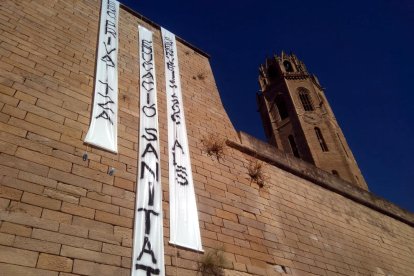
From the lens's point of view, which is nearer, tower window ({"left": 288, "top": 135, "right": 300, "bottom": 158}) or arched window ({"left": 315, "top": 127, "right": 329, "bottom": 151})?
arched window ({"left": 315, "top": 127, "right": 329, "bottom": 151})

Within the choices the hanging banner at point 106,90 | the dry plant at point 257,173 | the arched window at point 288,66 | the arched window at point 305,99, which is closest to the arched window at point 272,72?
the arched window at point 288,66

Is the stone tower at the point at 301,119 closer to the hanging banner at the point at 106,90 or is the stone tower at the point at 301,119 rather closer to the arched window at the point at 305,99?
the arched window at the point at 305,99

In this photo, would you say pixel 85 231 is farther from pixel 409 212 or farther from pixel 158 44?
pixel 409 212

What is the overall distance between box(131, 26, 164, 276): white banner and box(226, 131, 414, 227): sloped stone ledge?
5.41 ft

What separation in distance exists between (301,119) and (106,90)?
981 inches

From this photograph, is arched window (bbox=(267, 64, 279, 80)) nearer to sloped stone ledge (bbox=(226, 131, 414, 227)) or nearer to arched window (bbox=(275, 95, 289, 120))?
arched window (bbox=(275, 95, 289, 120))

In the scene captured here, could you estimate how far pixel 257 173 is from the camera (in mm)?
6012

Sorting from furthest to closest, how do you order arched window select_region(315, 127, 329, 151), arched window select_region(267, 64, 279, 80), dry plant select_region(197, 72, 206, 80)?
1. arched window select_region(267, 64, 279, 80)
2. arched window select_region(315, 127, 329, 151)
3. dry plant select_region(197, 72, 206, 80)

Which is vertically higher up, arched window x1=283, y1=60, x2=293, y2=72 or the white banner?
arched window x1=283, y1=60, x2=293, y2=72

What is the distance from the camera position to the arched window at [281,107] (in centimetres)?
3035

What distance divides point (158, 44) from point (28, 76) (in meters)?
3.19

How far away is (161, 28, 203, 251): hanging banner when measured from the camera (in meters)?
4.11

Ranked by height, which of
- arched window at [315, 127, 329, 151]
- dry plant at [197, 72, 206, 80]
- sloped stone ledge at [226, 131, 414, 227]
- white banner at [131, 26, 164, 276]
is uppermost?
arched window at [315, 127, 329, 151]

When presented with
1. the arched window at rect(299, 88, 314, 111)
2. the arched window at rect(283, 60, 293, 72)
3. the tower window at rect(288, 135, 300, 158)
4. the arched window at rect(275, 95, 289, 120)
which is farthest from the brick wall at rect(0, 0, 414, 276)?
the arched window at rect(283, 60, 293, 72)
